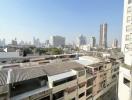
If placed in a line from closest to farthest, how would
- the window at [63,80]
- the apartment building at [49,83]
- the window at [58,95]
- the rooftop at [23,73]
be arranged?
the apartment building at [49,83]
the rooftop at [23,73]
the window at [58,95]
the window at [63,80]

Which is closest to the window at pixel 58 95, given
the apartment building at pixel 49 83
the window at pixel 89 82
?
the apartment building at pixel 49 83

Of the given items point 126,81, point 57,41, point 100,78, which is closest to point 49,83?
point 126,81

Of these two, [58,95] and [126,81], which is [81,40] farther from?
[58,95]

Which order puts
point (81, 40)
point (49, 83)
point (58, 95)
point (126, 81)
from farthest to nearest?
point (81, 40) < point (126, 81) < point (58, 95) < point (49, 83)

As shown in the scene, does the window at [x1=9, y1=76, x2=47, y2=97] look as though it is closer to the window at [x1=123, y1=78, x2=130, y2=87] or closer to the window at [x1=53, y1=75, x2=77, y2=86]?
the window at [x1=53, y1=75, x2=77, y2=86]

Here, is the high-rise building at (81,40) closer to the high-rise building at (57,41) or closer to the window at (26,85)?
the high-rise building at (57,41)

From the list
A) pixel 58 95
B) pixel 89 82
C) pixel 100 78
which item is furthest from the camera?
pixel 100 78

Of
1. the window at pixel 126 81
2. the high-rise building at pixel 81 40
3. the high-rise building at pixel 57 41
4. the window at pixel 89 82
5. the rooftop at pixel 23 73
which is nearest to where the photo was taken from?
the rooftop at pixel 23 73

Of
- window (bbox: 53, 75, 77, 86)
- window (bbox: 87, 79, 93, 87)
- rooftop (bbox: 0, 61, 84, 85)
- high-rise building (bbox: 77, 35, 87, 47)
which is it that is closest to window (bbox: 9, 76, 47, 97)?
rooftop (bbox: 0, 61, 84, 85)

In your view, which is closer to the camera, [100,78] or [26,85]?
[26,85]

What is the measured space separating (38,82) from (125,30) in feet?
56.3

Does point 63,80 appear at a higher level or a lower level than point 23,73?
lower

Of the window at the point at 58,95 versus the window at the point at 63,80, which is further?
the window at the point at 63,80

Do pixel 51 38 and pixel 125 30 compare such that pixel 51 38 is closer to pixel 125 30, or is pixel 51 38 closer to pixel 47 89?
pixel 125 30
